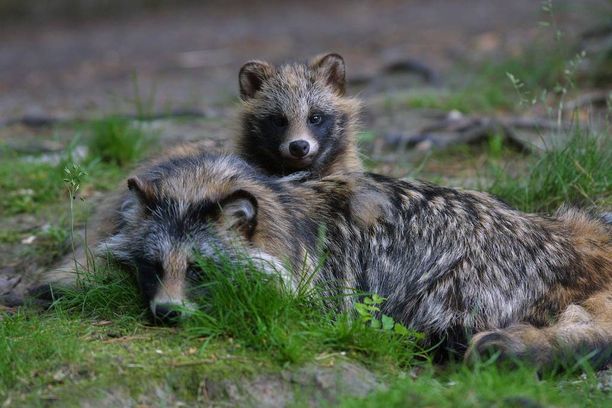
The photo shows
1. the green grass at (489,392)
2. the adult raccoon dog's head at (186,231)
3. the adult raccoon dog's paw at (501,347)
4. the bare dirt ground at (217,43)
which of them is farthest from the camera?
the bare dirt ground at (217,43)

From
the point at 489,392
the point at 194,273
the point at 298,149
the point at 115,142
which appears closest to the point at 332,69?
the point at 298,149

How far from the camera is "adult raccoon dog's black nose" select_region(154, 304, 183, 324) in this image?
16.5ft

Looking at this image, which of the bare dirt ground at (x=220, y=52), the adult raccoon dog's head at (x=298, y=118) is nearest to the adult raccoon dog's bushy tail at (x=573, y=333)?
the adult raccoon dog's head at (x=298, y=118)

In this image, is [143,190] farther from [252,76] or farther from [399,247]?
[252,76]

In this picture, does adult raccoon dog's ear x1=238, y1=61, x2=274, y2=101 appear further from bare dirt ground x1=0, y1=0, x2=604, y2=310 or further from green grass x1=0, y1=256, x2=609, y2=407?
green grass x1=0, y1=256, x2=609, y2=407

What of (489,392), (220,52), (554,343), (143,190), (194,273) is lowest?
(554,343)

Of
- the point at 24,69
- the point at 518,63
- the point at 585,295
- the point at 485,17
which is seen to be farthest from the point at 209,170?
the point at 485,17

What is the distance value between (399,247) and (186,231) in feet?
4.30

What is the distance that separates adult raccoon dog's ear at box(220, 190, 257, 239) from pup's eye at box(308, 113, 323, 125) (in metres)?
2.14

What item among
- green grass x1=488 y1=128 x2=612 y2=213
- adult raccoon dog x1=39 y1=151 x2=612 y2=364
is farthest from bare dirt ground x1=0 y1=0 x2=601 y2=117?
adult raccoon dog x1=39 y1=151 x2=612 y2=364

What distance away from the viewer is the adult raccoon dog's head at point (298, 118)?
22.7 ft

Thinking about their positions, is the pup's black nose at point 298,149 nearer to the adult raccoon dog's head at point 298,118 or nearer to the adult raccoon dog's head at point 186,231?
the adult raccoon dog's head at point 298,118

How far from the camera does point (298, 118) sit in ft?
23.5

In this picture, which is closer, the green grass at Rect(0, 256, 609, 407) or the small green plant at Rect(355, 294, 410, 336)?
the green grass at Rect(0, 256, 609, 407)
